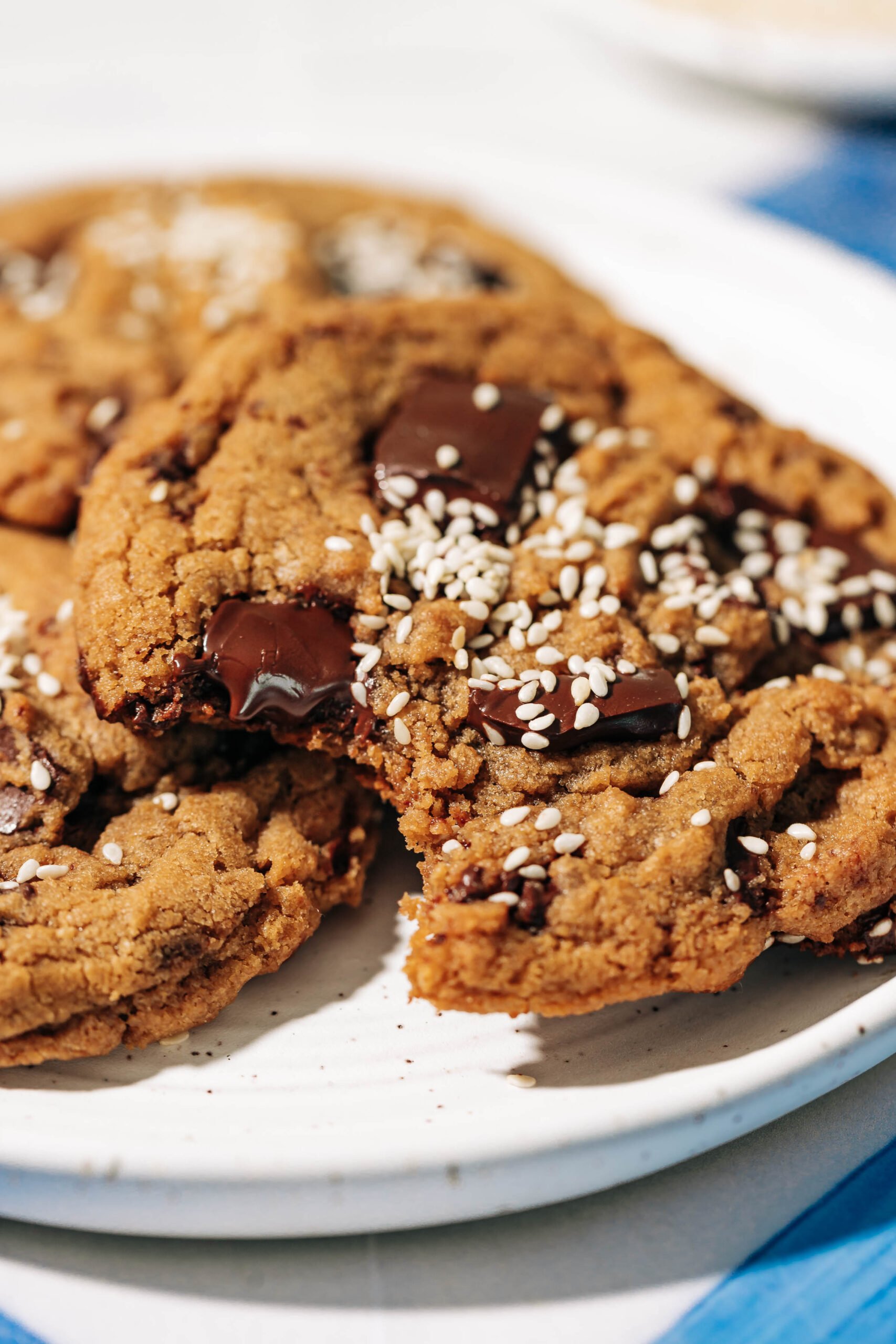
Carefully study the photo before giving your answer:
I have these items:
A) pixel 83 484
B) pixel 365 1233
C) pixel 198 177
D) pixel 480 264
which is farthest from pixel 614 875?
pixel 198 177

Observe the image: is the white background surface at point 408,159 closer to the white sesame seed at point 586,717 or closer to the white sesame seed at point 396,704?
the white sesame seed at point 586,717

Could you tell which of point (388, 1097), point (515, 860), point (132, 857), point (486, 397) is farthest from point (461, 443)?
point (388, 1097)

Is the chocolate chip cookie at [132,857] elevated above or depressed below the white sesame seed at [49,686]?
below

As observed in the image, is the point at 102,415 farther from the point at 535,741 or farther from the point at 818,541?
the point at 818,541

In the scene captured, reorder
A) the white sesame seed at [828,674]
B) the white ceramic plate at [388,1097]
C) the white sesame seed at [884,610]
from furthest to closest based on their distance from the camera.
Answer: the white sesame seed at [884,610] → the white sesame seed at [828,674] → the white ceramic plate at [388,1097]

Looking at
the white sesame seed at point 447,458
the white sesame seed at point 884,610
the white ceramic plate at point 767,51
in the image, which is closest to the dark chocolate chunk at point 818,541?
the white sesame seed at point 884,610

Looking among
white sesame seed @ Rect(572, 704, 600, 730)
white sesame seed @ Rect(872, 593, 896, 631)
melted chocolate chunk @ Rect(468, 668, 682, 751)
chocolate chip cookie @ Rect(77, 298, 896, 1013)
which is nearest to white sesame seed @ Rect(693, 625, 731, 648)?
chocolate chip cookie @ Rect(77, 298, 896, 1013)
